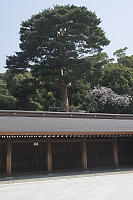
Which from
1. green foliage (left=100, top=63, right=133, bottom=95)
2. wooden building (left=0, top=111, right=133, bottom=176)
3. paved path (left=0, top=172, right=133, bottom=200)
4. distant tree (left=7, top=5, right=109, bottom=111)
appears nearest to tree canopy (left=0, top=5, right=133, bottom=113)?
distant tree (left=7, top=5, right=109, bottom=111)

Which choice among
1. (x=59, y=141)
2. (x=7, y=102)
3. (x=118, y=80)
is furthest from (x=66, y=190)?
(x=118, y=80)

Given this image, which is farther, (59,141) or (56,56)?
(56,56)

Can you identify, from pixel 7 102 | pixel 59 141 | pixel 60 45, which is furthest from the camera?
pixel 7 102

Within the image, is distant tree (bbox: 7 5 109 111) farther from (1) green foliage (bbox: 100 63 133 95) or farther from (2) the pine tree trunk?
(1) green foliage (bbox: 100 63 133 95)

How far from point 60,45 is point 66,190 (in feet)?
66.3

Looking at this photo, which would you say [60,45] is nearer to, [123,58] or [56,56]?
[56,56]

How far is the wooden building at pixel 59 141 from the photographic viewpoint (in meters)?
13.0

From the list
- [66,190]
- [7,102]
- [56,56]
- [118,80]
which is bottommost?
[66,190]

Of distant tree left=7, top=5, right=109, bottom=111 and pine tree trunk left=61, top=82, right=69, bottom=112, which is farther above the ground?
distant tree left=7, top=5, right=109, bottom=111

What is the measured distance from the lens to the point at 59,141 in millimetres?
14414

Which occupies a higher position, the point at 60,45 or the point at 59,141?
the point at 60,45

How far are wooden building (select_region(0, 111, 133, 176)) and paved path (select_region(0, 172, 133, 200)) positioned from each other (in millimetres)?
2192

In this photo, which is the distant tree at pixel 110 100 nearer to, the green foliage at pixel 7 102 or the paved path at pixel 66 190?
the green foliage at pixel 7 102

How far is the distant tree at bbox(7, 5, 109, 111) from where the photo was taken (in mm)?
28141
